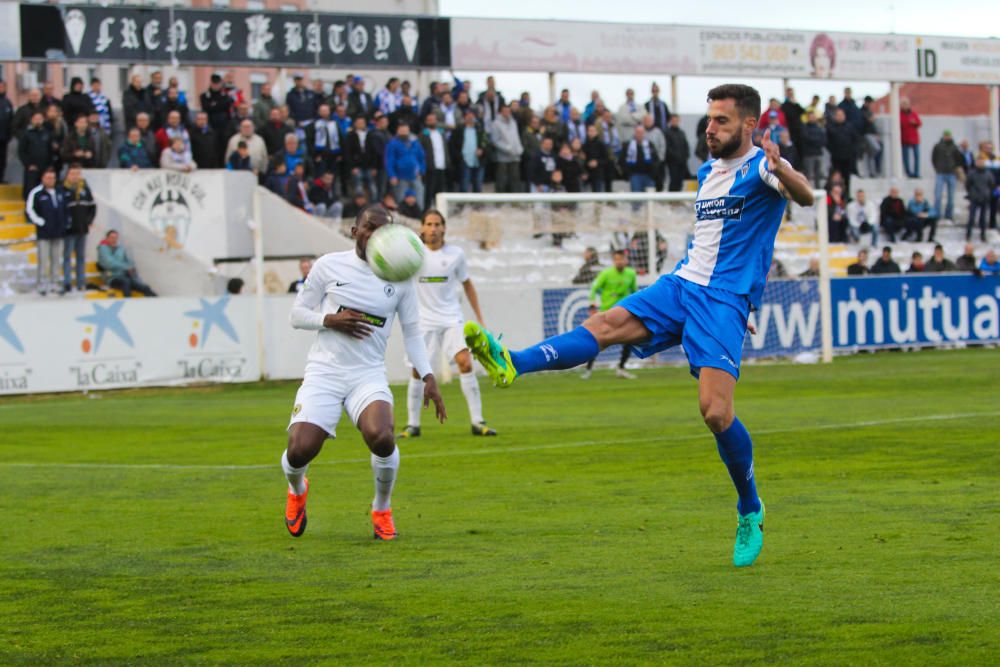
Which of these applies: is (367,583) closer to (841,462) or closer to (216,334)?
(841,462)

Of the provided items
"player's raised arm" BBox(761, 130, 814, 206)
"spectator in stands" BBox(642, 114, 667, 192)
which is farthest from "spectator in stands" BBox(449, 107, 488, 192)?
"player's raised arm" BBox(761, 130, 814, 206)

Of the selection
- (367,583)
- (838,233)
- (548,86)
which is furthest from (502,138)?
(367,583)

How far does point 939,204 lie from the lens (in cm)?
3950

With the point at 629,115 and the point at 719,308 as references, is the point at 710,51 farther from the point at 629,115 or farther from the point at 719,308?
the point at 719,308

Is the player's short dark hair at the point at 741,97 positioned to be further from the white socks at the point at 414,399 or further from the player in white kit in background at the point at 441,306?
the white socks at the point at 414,399

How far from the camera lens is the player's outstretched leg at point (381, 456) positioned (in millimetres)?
9266

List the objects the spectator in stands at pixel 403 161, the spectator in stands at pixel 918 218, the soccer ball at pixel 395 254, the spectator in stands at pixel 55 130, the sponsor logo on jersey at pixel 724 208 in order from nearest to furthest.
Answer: the sponsor logo on jersey at pixel 724 208 < the soccer ball at pixel 395 254 < the spectator in stands at pixel 55 130 < the spectator in stands at pixel 403 161 < the spectator in stands at pixel 918 218

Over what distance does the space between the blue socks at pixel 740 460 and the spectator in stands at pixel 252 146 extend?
2252 centimetres

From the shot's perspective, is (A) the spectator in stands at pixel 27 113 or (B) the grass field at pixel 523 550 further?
(A) the spectator in stands at pixel 27 113

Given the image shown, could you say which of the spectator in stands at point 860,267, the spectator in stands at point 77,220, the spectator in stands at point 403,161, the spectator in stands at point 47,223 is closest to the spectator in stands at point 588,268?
the spectator in stands at point 403,161

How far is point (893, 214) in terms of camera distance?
37406 mm

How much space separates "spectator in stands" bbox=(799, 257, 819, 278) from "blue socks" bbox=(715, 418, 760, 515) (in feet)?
76.9

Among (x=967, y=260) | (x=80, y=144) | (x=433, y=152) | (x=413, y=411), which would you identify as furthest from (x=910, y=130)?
(x=413, y=411)

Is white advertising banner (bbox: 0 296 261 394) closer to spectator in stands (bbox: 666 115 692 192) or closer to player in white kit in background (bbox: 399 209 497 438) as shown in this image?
player in white kit in background (bbox: 399 209 497 438)
